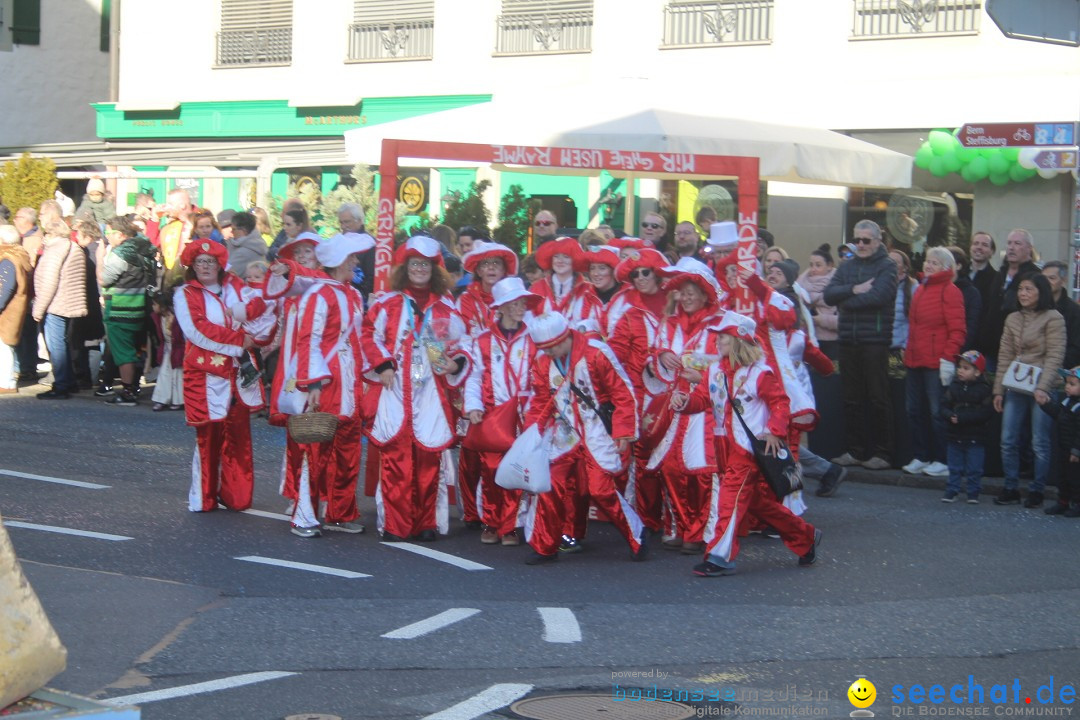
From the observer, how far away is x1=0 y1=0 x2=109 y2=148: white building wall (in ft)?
98.1

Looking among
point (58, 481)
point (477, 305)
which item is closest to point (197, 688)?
point (477, 305)

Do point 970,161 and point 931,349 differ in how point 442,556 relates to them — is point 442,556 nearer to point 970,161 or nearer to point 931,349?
point 931,349

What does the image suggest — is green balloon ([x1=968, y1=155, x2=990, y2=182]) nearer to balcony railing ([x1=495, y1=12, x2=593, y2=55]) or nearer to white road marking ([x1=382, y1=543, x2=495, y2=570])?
balcony railing ([x1=495, y1=12, x2=593, y2=55])

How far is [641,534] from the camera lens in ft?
28.1

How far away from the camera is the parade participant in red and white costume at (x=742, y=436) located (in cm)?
810

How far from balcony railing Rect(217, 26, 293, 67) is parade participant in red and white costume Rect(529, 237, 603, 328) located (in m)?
17.8

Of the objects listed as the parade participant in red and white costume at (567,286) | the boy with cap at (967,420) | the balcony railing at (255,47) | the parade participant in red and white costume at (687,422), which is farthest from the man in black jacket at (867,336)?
the balcony railing at (255,47)

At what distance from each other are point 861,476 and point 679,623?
5.37 m

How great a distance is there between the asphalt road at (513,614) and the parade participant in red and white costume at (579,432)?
0.78 feet

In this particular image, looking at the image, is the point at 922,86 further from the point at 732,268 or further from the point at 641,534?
the point at 641,534

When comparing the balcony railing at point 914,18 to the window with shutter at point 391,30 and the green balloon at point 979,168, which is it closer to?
the green balloon at point 979,168

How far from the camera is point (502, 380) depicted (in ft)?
29.5

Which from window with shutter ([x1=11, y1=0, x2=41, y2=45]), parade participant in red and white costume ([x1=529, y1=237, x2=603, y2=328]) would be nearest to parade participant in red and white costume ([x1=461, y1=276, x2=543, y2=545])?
parade participant in red and white costume ([x1=529, y1=237, x2=603, y2=328])

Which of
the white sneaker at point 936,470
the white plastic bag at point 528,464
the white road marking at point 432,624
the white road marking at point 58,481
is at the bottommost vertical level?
the white road marking at point 58,481
